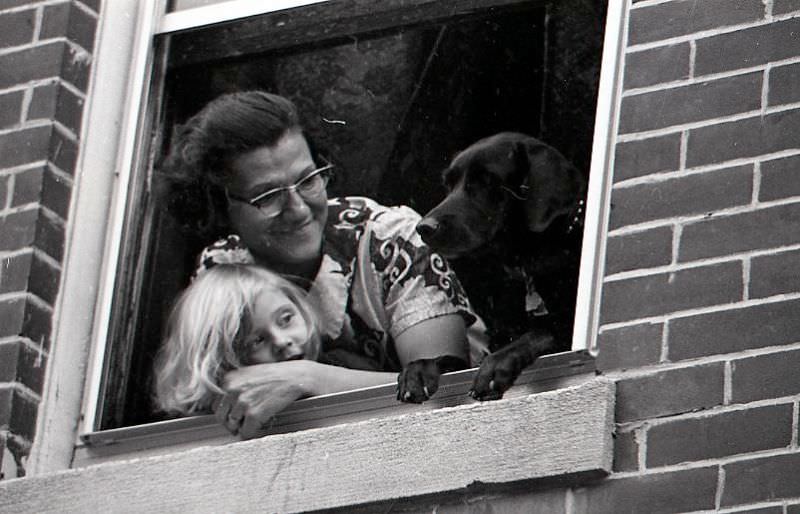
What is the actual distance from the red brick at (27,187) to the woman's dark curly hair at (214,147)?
36 centimetres

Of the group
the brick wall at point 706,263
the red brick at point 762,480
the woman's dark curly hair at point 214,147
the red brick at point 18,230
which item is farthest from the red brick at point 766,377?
the red brick at point 18,230

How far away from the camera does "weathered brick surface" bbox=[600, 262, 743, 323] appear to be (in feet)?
16.6

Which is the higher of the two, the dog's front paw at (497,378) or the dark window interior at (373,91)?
the dark window interior at (373,91)

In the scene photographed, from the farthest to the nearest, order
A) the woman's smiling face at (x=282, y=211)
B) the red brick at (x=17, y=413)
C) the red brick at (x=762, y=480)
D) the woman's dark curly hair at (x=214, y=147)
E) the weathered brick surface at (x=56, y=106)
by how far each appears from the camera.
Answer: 1. the weathered brick surface at (x=56, y=106)
2. the woman's dark curly hair at (x=214, y=147)
3. the woman's smiling face at (x=282, y=211)
4. the red brick at (x=17, y=413)
5. the red brick at (x=762, y=480)

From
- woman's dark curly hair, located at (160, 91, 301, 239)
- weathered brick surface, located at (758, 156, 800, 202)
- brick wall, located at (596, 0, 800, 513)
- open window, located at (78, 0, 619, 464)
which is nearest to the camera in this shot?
brick wall, located at (596, 0, 800, 513)

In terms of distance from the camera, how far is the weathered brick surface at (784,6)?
17.4 feet

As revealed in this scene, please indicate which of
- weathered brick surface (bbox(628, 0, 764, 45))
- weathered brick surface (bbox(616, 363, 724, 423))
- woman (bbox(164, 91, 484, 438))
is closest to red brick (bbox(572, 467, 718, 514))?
weathered brick surface (bbox(616, 363, 724, 423))

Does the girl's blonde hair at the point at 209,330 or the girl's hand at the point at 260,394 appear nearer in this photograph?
the girl's hand at the point at 260,394

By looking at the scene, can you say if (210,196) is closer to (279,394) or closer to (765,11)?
(279,394)

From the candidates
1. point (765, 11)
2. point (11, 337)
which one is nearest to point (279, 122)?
point (11, 337)

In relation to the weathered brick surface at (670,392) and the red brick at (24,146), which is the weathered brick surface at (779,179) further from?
the red brick at (24,146)

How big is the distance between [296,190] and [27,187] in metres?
0.77

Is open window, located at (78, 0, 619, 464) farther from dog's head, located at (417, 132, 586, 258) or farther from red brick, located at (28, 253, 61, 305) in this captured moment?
red brick, located at (28, 253, 61, 305)

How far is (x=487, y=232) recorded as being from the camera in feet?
18.3
